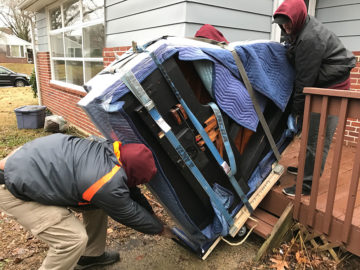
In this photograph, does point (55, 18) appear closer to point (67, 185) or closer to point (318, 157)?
point (67, 185)

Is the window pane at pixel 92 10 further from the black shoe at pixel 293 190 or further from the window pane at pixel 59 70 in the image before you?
the black shoe at pixel 293 190

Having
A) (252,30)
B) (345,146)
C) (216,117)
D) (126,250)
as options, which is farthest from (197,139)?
(345,146)

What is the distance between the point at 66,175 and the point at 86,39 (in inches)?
182

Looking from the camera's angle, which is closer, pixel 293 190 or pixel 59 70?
pixel 293 190

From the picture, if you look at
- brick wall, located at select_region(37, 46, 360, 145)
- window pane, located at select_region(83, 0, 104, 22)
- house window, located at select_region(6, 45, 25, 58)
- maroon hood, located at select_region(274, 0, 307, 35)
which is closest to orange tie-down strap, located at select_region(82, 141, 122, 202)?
maroon hood, located at select_region(274, 0, 307, 35)

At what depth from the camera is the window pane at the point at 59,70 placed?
7040 millimetres

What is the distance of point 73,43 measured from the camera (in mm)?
6348

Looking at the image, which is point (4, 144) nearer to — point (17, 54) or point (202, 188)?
point (202, 188)

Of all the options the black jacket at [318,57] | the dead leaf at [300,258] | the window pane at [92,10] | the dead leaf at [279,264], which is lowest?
the dead leaf at [279,264]

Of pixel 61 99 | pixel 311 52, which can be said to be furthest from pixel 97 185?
pixel 61 99

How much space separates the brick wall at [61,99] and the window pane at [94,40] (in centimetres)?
81

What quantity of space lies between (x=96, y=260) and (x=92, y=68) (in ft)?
13.5

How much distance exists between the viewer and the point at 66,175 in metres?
1.72

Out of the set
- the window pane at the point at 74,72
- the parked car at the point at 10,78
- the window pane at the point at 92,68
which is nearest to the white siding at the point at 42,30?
the window pane at the point at 74,72
